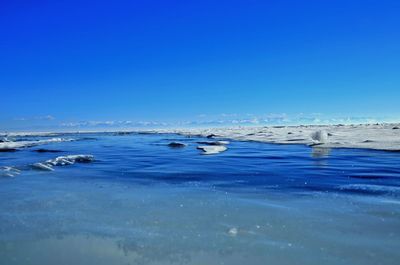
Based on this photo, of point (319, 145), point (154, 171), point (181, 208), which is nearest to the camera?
point (181, 208)

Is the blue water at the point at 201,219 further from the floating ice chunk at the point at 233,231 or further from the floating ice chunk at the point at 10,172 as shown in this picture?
the floating ice chunk at the point at 10,172

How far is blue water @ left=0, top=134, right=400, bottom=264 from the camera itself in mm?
3281

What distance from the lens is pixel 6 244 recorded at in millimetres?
3545

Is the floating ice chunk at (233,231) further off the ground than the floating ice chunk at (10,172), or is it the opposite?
the floating ice chunk at (10,172)

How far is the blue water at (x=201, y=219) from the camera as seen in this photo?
10.8 ft

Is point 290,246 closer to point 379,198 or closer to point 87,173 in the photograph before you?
point 379,198

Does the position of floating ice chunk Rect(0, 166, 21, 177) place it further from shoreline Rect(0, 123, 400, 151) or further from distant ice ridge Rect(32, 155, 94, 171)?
shoreline Rect(0, 123, 400, 151)

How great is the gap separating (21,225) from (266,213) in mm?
3074

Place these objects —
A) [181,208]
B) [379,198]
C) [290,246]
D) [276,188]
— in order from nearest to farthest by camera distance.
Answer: [290,246] → [181,208] → [379,198] → [276,188]

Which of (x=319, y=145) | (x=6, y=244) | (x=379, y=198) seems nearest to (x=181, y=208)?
(x=6, y=244)

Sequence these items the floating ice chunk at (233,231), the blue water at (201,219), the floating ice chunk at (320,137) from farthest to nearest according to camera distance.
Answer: the floating ice chunk at (320,137)
the floating ice chunk at (233,231)
the blue water at (201,219)

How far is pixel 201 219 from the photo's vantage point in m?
4.40

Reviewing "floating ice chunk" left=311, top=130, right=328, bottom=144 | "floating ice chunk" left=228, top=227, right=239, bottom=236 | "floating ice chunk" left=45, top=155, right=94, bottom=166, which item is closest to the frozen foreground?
"floating ice chunk" left=311, top=130, right=328, bottom=144

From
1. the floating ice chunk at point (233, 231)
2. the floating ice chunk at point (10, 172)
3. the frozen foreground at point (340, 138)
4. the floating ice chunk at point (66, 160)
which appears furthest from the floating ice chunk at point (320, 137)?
the floating ice chunk at point (233, 231)
